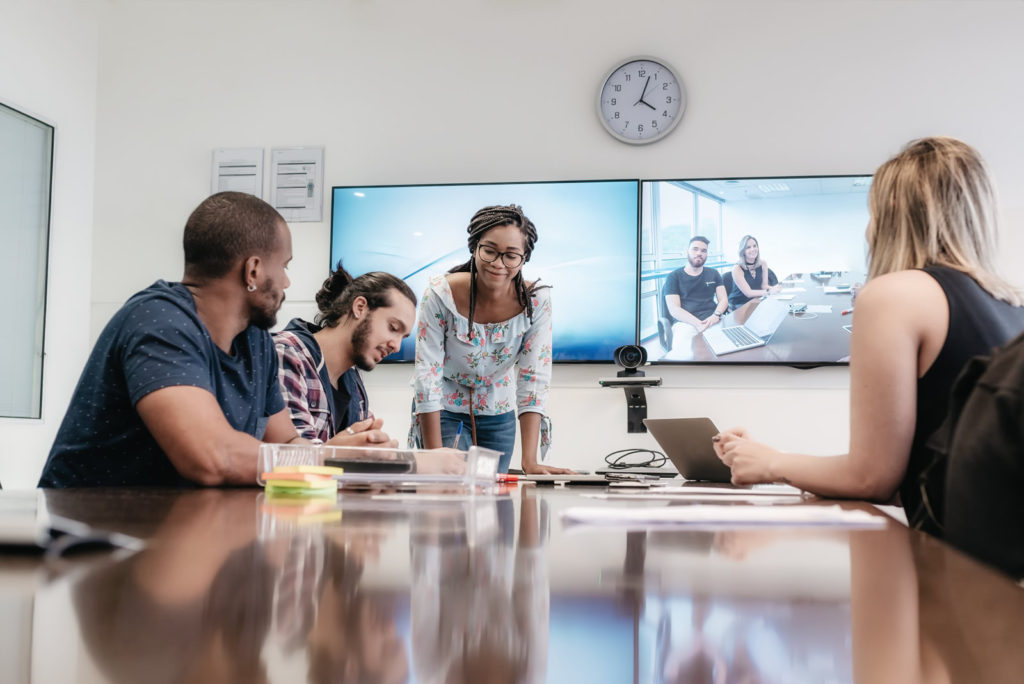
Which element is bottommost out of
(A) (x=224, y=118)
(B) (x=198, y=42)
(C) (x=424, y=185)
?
(C) (x=424, y=185)

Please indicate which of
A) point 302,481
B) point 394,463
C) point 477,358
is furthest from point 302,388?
point 302,481

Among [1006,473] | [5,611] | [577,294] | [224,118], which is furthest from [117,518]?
[224,118]

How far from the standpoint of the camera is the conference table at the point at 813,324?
3.83 metres

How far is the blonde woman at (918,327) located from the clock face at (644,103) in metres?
2.74

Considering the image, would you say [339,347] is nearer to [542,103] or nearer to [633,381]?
[633,381]

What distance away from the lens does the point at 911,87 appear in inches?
156

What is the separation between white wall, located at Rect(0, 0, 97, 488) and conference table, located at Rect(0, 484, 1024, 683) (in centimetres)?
380

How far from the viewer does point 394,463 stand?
129cm

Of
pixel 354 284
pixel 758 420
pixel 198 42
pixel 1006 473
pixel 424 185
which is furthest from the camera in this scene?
pixel 198 42

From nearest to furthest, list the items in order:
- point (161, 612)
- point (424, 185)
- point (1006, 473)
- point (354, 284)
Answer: point (161, 612), point (1006, 473), point (354, 284), point (424, 185)

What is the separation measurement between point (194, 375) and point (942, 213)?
1.22 metres

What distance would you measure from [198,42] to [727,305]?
2944 mm

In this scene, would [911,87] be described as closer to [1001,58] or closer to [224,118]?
[1001,58]

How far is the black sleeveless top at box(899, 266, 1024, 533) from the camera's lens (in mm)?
1214
